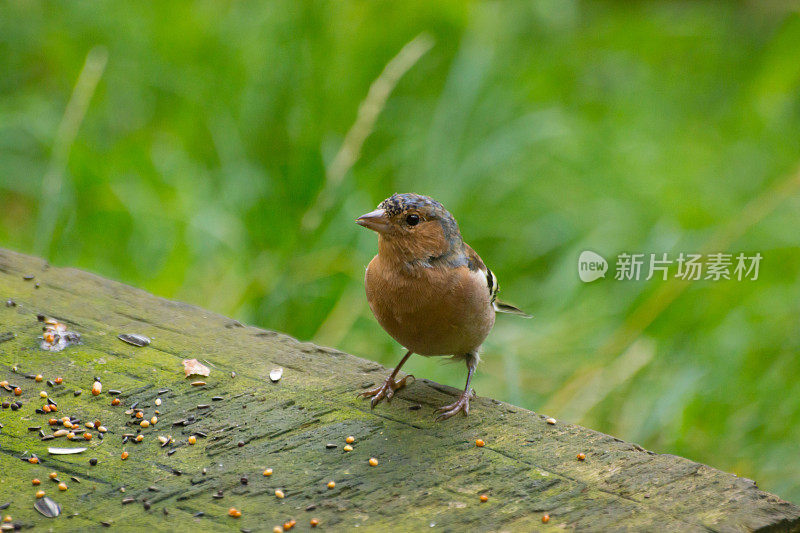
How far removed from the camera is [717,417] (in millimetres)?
3787

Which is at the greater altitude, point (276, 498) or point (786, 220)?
point (786, 220)

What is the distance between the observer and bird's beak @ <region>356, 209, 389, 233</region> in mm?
2586

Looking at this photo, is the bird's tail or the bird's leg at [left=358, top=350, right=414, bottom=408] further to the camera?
the bird's tail

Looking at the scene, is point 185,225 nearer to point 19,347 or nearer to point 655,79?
point 19,347

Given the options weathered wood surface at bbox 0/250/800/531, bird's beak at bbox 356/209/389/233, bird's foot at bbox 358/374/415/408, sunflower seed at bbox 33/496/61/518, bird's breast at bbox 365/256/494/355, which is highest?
bird's beak at bbox 356/209/389/233

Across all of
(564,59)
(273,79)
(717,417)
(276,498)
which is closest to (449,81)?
(273,79)

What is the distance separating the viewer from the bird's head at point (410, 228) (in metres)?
2.60

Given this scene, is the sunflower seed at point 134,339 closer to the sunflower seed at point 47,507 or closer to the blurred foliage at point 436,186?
the sunflower seed at point 47,507

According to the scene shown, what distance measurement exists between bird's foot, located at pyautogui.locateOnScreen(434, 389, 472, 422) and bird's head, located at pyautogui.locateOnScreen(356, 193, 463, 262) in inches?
16.8

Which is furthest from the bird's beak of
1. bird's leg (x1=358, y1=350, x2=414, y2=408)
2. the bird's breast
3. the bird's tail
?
the bird's tail

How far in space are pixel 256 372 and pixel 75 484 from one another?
2.28 feet

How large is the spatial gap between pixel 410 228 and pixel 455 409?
55 cm

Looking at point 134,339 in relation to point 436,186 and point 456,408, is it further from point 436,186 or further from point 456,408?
point 436,186

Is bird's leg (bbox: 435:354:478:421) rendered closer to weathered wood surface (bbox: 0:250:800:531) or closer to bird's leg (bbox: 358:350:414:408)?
weathered wood surface (bbox: 0:250:800:531)
